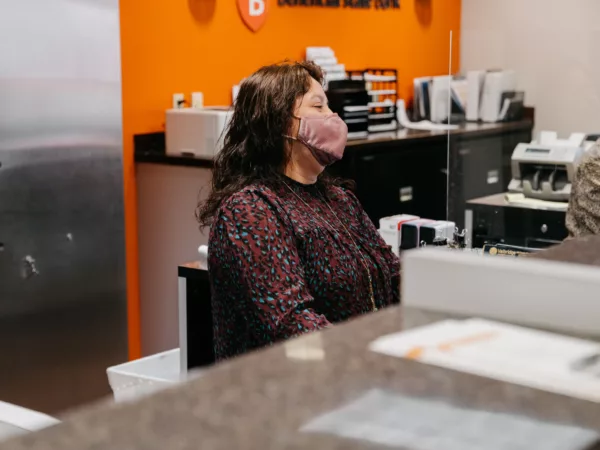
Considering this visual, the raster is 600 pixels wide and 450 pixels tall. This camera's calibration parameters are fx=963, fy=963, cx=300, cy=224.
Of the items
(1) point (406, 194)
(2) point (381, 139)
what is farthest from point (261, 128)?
(1) point (406, 194)

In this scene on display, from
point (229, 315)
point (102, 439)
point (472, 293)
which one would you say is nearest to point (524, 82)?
point (229, 315)

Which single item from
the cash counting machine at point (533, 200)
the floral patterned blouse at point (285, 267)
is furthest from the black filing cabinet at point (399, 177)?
the floral patterned blouse at point (285, 267)

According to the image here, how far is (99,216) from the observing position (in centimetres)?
423

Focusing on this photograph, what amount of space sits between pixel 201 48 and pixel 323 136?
2547 mm

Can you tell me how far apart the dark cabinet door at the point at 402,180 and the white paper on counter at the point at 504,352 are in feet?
13.0

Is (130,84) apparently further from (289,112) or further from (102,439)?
(102,439)

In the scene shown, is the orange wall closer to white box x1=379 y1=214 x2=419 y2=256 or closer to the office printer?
the office printer

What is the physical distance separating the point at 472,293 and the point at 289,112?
158cm

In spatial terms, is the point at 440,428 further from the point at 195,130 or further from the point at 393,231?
the point at 195,130

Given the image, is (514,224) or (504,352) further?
(514,224)

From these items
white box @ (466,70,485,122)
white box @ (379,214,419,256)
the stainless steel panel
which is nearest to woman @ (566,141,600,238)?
white box @ (379,214,419,256)

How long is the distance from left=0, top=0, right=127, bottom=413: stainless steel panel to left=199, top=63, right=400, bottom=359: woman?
1629 millimetres

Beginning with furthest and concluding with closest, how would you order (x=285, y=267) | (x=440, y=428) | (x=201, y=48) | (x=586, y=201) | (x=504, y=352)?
(x=201, y=48) → (x=586, y=201) → (x=285, y=267) → (x=504, y=352) → (x=440, y=428)

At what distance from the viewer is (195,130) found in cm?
454
